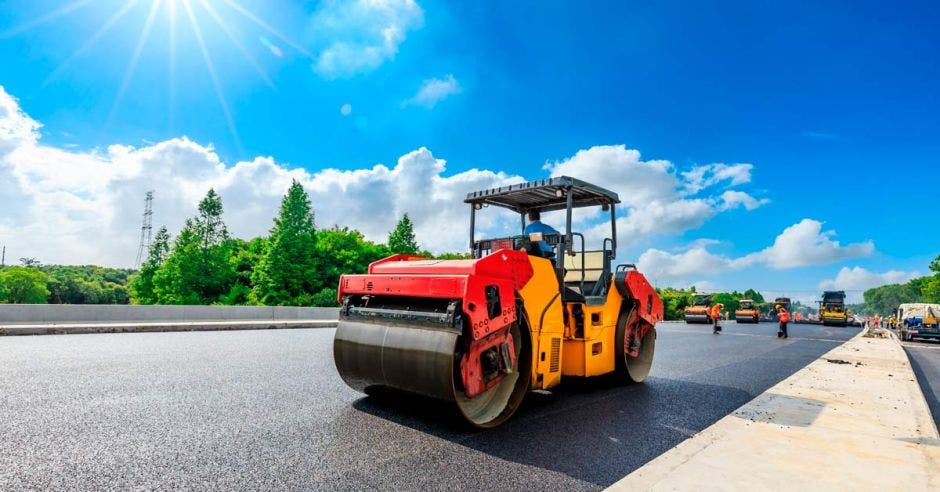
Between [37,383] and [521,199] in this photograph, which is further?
[521,199]

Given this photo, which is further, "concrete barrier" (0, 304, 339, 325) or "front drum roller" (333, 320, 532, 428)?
"concrete barrier" (0, 304, 339, 325)

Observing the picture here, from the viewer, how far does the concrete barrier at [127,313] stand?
537 inches

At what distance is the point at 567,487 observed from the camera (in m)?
3.03

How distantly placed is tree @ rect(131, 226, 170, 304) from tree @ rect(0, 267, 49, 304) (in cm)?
2843

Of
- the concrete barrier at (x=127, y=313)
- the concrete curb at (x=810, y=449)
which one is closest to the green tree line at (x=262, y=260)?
the concrete barrier at (x=127, y=313)

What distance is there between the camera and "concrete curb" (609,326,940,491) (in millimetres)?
2990

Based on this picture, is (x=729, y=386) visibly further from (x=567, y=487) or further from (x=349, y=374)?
(x=349, y=374)

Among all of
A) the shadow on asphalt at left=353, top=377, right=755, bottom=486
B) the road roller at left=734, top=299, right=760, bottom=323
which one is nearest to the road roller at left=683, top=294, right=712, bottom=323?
the road roller at left=734, top=299, right=760, bottom=323

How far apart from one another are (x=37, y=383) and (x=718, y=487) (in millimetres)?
6981

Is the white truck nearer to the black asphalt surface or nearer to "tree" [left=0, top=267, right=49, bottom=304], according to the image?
the black asphalt surface

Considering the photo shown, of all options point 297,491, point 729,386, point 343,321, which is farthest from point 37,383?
point 729,386

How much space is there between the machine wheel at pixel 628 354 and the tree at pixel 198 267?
144ft

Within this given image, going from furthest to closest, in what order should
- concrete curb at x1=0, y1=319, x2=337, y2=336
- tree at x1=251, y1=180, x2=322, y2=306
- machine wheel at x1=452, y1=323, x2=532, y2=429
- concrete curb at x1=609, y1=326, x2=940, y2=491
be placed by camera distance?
1. tree at x1=251, y1=180, x2=322, y2=306
2. concrete curb at x1=0, y1=319, x2=337, y2=336
3. machine wheel at x1=452, y1=323, x2=532, y2=429
4. concrete curb at x1=609, y1=326, x2=940, y2=491

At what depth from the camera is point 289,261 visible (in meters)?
41.2
